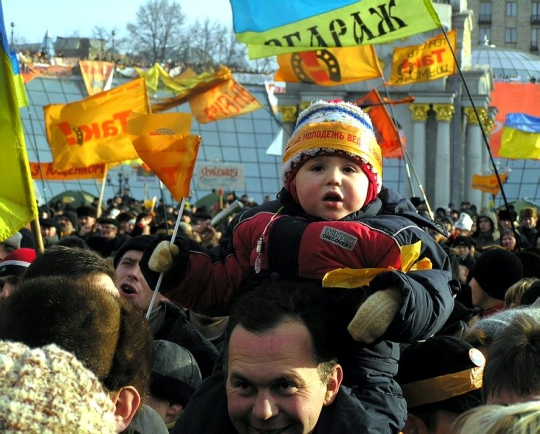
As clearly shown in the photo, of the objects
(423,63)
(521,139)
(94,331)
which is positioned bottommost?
(521,139)

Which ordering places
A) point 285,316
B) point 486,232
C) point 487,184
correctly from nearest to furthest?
point 285,316, point 486,232, point 487,184

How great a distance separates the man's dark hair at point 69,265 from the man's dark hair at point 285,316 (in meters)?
1.30

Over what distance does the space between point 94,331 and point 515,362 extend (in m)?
1.14

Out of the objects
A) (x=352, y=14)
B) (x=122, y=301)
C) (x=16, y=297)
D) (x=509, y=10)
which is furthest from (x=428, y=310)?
(x=509, y=10)

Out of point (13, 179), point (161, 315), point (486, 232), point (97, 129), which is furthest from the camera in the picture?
point (486, 232)

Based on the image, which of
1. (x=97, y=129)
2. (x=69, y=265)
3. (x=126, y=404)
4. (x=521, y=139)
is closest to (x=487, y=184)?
(x=521, y=139)

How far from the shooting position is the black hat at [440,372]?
157 inches

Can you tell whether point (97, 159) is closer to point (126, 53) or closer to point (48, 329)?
point (48, 329)

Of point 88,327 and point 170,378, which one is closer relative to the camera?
point 88,327

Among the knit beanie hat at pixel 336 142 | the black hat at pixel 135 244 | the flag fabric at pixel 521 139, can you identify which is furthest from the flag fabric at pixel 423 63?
the knit beanie hat at pixel 336 142

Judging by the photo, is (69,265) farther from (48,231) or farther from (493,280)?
(48,231)

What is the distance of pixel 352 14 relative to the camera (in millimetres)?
9648

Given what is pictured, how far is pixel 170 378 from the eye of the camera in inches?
188

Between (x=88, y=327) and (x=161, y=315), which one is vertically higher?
(x=88, y=327)
